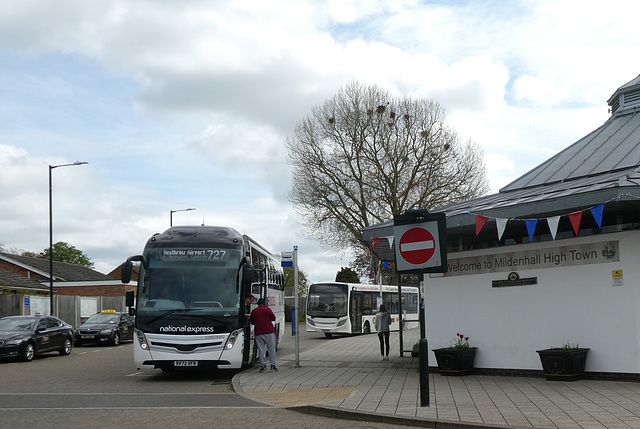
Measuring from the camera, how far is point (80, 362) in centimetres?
2300

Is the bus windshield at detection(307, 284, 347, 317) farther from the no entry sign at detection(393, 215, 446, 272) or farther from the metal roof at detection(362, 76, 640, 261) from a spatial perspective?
the no entry sign at detection(393, 215, 446, 272)

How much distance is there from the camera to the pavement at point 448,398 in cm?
942

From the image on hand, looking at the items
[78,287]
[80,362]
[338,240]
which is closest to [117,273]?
[78,287]

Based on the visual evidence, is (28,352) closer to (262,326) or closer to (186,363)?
(186,363)

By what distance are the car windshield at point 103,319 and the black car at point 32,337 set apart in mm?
→ 6423

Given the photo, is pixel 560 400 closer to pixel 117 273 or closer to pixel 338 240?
pixel 338 240

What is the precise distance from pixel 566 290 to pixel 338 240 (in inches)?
1169

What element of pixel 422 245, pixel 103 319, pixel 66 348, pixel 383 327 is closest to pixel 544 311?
pixel 422 245

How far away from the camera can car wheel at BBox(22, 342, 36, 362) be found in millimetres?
23062

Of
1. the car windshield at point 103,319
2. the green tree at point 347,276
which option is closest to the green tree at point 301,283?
the green tree at point 347,276

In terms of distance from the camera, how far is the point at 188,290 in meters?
16.2

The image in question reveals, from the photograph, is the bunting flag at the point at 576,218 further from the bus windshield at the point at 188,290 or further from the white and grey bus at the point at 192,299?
the bus windshield at the point at 188,290

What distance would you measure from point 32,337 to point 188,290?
399 inches

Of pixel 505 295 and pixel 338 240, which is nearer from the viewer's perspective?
pixel 505 295
